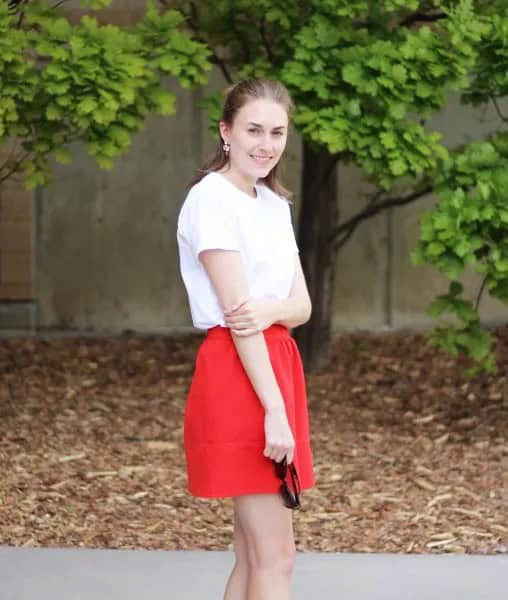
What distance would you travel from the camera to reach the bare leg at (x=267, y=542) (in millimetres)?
3330

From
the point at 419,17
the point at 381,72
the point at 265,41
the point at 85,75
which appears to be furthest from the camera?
the point at 419,17

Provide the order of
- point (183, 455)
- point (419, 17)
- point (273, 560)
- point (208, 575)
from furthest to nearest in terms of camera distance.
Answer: point (419, 17), point (183, 455), point (208, 575), point (273, 560)

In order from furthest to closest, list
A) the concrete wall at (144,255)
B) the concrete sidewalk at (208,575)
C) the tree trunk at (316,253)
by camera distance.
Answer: the concrete wall at (144,255)
the tree trunk at (316,253)
the concrete sidewalk at (208,575)

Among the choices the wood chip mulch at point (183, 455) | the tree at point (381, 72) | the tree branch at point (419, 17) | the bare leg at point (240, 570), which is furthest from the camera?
the tree branch at point (419, 17)

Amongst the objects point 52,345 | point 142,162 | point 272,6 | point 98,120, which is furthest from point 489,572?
point 142,162

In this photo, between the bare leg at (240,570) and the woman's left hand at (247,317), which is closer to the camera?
the woman's left hand at (247,317)

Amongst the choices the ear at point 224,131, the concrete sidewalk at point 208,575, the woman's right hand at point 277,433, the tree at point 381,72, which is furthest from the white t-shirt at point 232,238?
the tree at point 381,72

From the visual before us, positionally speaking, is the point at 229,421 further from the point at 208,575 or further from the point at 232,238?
the point at 208,575

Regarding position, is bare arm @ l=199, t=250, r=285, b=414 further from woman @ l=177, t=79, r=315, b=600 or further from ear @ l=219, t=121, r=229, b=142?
ear @ l=219, t=121, r=229, b=142

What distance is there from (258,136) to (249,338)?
1.68 ft

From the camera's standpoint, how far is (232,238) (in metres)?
3.26

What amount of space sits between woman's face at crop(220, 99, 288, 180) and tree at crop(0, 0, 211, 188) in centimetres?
295

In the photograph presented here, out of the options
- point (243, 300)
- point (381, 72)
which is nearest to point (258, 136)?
point (243, 300)

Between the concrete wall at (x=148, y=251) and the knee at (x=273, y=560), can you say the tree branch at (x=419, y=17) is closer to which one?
the concrete wall at (x=148, y=251)
